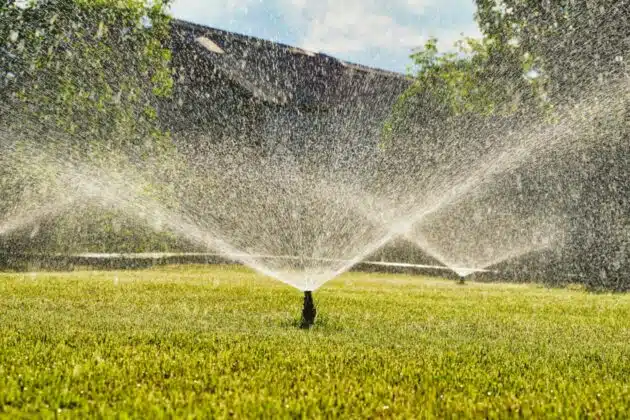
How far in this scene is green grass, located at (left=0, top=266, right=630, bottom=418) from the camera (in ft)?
10.5

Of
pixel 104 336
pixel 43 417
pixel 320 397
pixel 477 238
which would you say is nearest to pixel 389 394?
pixel 320 397

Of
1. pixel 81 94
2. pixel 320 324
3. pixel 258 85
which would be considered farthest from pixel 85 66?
pixel 320 324

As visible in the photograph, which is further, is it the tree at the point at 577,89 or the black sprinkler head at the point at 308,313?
the tree at the point at 577,89

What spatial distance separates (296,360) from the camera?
4.30m

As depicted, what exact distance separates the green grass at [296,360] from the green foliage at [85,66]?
8742mm

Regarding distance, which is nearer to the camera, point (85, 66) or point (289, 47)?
point (85, 66)

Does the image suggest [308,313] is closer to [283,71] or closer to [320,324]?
[320,324]

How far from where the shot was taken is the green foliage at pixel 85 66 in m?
15.4

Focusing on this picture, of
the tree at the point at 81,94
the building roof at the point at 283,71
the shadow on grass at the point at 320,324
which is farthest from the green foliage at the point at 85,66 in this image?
the shadow on grass at the point at 320,324

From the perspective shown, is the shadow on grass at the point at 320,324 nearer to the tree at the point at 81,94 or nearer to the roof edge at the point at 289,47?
the tree at the point at 81,94

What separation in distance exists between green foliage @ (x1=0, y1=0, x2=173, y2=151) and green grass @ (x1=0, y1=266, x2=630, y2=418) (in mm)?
8742

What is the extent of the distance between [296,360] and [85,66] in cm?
1431

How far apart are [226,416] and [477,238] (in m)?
20.0

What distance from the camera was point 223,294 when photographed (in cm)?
912
